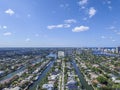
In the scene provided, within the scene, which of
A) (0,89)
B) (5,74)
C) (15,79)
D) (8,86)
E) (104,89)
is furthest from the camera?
(5,74)

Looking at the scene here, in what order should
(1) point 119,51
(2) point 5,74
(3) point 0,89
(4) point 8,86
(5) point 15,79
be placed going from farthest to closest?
(1) point 119,51 → (2) point 5,74 → (5) point 15,79 → (4) point 8,86 → (3) point 0,89

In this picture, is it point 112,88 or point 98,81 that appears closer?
point 112,88

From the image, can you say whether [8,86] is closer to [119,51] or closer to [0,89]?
[0,89]

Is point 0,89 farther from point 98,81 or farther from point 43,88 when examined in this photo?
point 98,81

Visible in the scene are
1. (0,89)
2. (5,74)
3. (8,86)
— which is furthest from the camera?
(5,74)

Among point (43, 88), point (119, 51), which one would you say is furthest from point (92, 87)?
point (119, 51)

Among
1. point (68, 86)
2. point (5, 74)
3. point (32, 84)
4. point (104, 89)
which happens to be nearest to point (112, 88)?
point (104, 89)

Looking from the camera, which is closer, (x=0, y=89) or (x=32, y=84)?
(x=0, y=89)

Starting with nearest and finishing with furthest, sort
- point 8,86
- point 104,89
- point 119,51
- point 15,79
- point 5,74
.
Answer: point 104,89
point 8,86
point 15,79
point 5,74
point 119,51
